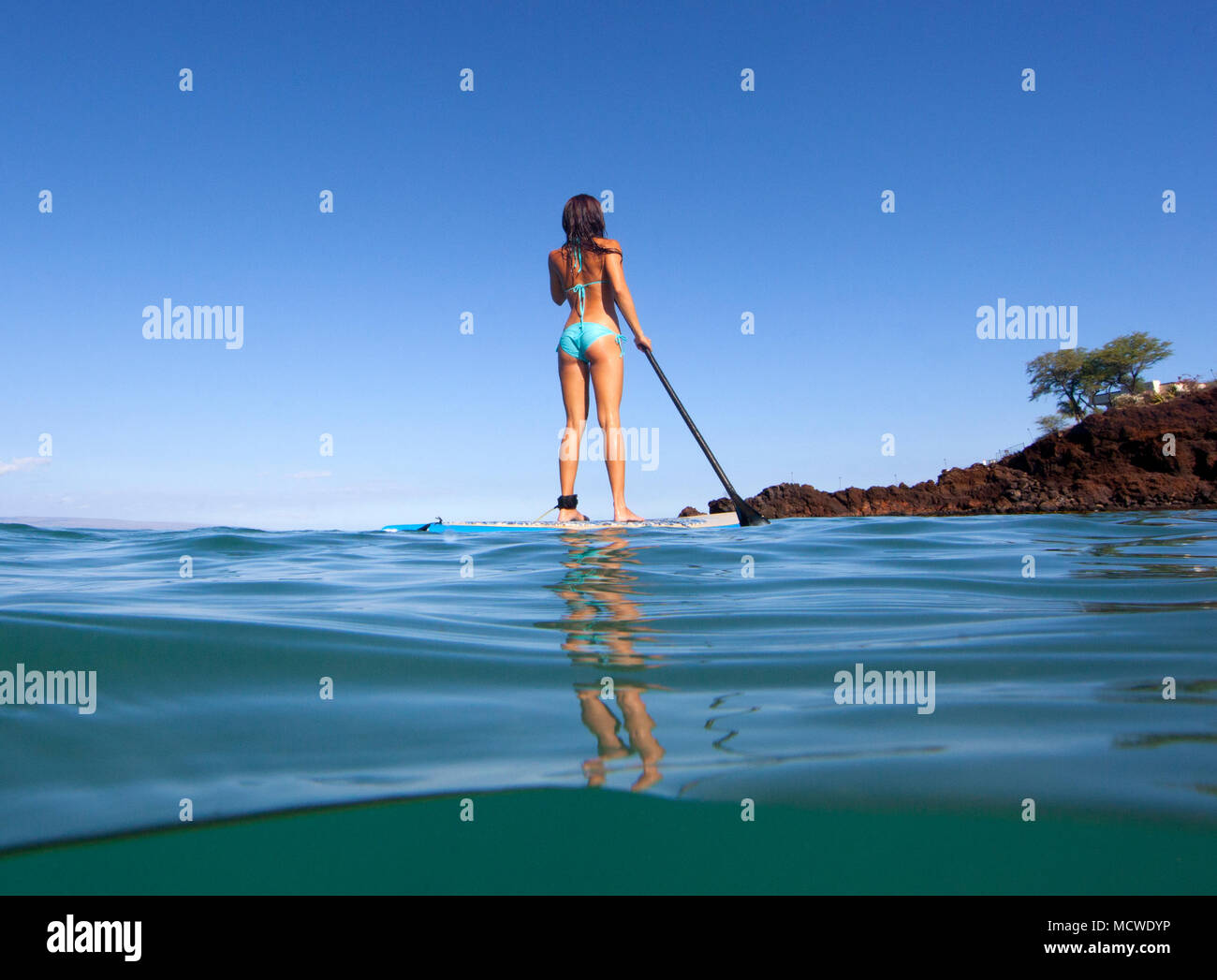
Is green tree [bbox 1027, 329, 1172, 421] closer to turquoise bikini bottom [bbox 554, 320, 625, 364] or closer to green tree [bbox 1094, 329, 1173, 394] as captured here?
green tree [bbox 1094, 329, 1173, 394]

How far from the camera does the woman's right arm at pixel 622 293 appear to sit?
7.27 metres

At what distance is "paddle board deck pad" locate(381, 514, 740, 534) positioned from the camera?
263 inches

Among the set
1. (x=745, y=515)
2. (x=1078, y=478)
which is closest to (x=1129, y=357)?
(x=1078, y=478)

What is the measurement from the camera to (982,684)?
1.86m

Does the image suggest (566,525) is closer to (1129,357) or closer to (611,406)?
(611,406)

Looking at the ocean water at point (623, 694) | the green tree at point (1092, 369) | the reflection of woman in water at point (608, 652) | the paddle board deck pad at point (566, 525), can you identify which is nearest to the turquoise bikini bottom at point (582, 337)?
the paddle board deck pad at point (566, 525)

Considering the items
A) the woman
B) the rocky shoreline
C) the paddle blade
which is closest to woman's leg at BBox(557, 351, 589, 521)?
the woman

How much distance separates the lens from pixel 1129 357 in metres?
29.9

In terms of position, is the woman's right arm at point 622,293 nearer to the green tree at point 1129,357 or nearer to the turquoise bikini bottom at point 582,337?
the turquoise bikini bottom at point 582,337
